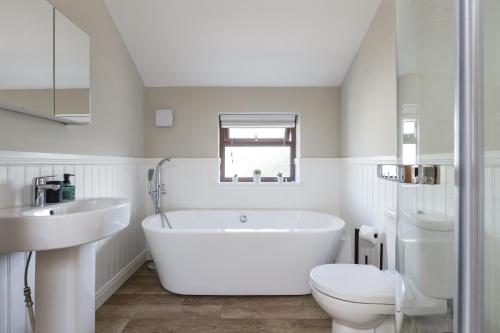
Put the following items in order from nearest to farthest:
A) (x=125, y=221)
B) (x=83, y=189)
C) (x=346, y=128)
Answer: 1. (x=125, y=221)
2. (x=83, y=189)
3. (x=346, y=128)

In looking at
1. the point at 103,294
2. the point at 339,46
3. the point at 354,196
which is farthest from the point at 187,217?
the point at 339,46

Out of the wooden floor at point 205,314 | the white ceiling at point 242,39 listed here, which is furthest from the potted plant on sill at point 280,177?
the wooden floor at point 205,314

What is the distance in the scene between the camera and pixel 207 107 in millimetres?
2936

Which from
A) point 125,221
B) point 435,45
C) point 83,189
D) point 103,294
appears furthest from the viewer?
point 103,294

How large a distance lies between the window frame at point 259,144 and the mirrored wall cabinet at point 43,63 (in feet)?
5.10

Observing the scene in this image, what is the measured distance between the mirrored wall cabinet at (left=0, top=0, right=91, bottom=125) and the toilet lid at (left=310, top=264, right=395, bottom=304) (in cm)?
167

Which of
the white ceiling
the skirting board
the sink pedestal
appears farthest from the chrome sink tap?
the white ceiling

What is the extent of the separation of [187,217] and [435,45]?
8.15ft

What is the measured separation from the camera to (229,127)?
122 inches

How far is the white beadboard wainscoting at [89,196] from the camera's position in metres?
1.28

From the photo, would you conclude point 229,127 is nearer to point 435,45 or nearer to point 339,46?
point 339,46

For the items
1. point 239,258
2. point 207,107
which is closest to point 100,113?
point 207,107

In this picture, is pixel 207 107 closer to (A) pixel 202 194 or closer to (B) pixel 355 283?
(A) pixel 202 194

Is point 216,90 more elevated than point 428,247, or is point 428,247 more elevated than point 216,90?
point 216,90
